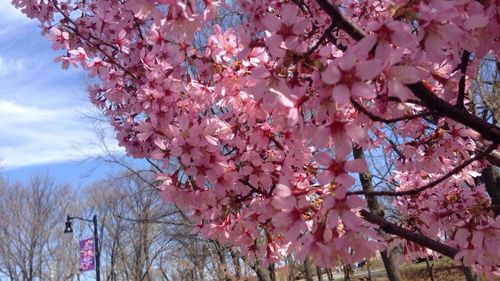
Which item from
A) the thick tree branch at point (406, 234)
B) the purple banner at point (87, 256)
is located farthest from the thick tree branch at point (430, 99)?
the purple banner at point (87, 256)

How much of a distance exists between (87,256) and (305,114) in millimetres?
18678

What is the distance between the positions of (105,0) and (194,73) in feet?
5.71

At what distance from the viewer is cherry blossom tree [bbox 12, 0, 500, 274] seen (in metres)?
1.49

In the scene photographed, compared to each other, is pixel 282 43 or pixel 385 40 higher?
pixel 282 43

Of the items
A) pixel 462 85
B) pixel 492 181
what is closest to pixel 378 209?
pixel 492 181

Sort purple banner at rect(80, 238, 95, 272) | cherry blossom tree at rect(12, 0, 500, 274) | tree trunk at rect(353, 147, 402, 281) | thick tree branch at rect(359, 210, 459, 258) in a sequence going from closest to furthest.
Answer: cherry blossom tree at rect(12, 0, 500, 274) → thick tree branch at rect(359, 210, 459, 258) → tree trunk at rect(353, 147, 402, 281) → purple banner at rect(80, 238, 95, 272)

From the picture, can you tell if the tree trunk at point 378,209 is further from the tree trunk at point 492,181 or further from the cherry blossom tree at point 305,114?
the cherry blossom tree at point 305,114

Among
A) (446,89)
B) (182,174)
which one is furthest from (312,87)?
(182,174)

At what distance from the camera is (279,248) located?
2.83 m

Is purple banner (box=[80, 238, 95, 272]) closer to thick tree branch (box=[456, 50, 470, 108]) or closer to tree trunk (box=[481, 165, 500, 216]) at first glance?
tree trunk (box=[481, 165, 500, 216])

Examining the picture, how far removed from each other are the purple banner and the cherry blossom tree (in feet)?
52.0

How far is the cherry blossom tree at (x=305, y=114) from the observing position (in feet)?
4.89

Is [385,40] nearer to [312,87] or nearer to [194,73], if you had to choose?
[312,87]

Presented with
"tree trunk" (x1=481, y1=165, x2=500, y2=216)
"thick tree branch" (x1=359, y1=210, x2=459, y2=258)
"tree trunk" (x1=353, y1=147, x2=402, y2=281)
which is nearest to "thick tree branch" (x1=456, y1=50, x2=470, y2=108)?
"thick tree branch" (x1=359, y1=210, x2=459, y2=258)
